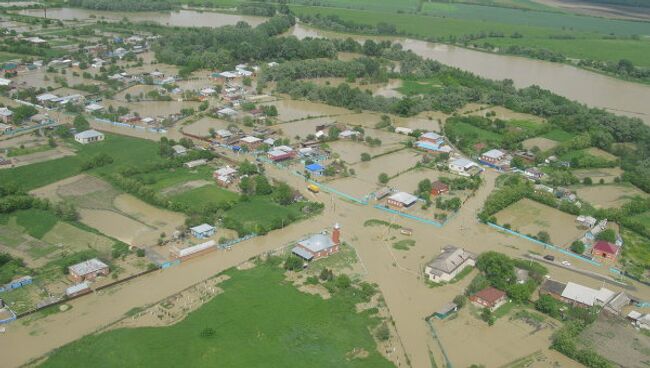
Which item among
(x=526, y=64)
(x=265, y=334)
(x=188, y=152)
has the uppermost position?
(x=526, y=64)

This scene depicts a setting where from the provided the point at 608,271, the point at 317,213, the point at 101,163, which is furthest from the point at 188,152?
the point at 608,271

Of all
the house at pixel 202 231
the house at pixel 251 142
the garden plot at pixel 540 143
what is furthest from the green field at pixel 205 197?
the garden plot at pixel 540 143

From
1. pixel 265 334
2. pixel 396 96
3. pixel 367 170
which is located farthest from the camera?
pixel 396 96

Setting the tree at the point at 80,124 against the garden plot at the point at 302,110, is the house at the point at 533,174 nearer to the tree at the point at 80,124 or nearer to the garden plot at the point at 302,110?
the garden plot at the point at 302,110

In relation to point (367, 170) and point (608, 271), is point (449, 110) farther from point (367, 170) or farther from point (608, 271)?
point (608, 271)

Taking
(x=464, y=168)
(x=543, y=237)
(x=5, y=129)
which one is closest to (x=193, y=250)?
(x=543, y=237)

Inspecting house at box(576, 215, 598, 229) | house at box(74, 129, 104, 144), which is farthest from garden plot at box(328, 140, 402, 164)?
house at box(74, 129, 104, 144)

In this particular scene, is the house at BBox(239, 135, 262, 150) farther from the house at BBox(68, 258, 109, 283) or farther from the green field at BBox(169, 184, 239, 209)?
the house at BBox(68, 258, 109, 283)
